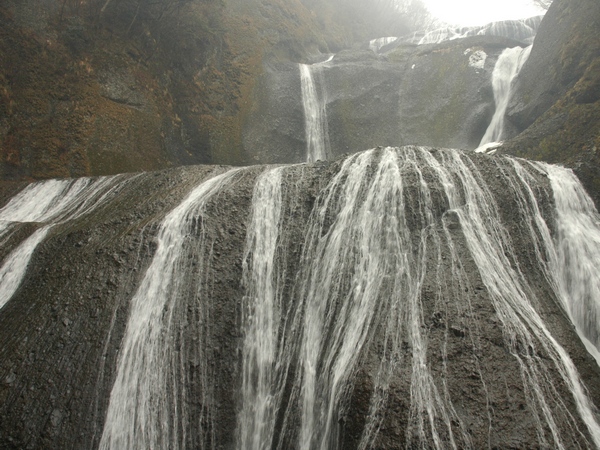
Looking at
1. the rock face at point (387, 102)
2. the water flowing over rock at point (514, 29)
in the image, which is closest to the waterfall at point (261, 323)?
the rock face at point (387, 102)

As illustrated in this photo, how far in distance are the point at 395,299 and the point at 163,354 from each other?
3430mm

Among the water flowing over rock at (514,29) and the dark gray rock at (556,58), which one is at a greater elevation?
the water flowing over rock at (514,29)

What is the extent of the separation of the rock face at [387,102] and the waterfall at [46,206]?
6.93 m

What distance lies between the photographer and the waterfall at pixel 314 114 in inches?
619

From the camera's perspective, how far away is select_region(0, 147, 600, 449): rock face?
4414 millimetres

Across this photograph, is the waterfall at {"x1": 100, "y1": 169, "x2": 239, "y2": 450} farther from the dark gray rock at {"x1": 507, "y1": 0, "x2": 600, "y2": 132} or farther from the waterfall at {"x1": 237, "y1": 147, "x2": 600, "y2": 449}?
the dark gray rock at {"x1": 507, "y1": 0, "x2": 600, "y2": 132}

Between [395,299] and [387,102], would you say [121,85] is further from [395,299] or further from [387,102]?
[395,299]

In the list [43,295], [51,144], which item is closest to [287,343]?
[43,295]

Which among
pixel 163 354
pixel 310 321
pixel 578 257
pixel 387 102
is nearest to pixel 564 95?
pixel 578 257

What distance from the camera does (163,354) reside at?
5359mm

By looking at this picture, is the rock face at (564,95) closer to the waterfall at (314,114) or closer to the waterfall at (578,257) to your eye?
the waterfall at (578,257)

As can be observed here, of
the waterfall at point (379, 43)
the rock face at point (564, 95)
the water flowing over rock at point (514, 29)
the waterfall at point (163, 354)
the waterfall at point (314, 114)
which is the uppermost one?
the waterfall at point (379, 43)

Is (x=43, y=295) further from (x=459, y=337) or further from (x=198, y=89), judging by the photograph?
(x=198, y=89)

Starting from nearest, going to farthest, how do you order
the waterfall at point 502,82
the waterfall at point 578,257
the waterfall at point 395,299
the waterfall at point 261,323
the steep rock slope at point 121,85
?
the waterfall at point 395,299 → the waterfall at point 261,323 → the waterfall at point 578,257 → the steep rock slope at point 121,85 → the waterfall at point 502,82
